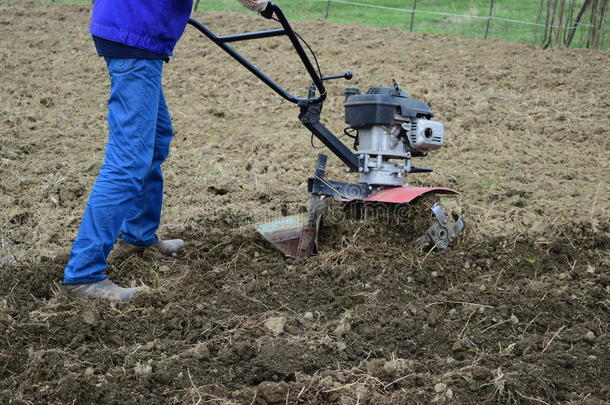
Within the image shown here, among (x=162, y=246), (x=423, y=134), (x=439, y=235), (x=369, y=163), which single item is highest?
(x=423, y=134)

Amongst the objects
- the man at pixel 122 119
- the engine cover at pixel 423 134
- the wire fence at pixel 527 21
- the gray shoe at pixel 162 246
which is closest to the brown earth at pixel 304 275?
the gray shoe at pixel 162 246

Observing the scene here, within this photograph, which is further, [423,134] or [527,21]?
[527,21]

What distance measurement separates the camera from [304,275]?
4152 mm

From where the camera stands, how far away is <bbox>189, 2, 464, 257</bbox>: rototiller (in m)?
4.43

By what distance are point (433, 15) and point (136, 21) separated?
44.6 ft

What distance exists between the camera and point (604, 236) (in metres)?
4.68

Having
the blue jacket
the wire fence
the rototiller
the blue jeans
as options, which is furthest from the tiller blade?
the wire fence

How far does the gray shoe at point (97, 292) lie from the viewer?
3.76 m

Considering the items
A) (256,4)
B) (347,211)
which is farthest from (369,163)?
(256,4)

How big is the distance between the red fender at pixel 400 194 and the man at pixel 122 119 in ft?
4.16

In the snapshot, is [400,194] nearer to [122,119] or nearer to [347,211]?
[347,211]

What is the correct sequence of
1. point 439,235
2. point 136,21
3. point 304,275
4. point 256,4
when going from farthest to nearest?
point 439,235 → point 304,275 → point 256,4 → point 136,21

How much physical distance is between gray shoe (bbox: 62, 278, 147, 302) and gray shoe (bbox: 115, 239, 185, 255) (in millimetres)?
661

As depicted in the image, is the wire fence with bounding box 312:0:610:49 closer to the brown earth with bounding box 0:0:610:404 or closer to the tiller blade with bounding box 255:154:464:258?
the brown earth with bounding box 0:0:610:404
